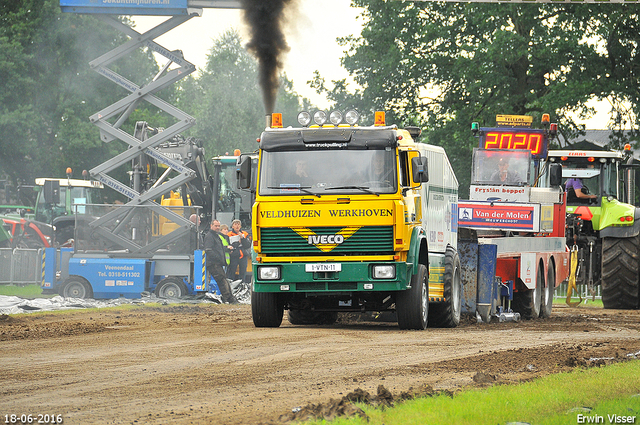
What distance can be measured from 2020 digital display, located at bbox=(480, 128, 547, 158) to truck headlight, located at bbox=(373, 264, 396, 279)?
8.79 metres

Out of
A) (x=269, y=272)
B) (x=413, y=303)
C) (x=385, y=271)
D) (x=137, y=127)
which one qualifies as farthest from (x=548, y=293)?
(x=137, y=127)

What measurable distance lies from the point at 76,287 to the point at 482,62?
18.0m

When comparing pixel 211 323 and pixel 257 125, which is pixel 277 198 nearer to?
pixel 211 323

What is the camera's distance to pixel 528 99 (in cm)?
3478

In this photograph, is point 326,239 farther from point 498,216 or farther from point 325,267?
point 498,216

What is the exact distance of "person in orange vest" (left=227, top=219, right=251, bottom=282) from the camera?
996 inches

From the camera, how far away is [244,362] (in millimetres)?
10055

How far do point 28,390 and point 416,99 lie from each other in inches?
1235

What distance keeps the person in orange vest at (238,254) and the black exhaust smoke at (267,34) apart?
16.3ft

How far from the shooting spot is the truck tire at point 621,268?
68.1 ft

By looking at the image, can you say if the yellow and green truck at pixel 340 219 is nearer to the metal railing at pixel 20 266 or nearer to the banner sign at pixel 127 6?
the banner sign at pixel 127 6

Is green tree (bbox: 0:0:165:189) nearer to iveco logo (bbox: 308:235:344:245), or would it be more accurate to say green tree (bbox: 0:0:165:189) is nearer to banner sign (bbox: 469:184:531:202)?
banner sign (bbox: 469:184:531:202)

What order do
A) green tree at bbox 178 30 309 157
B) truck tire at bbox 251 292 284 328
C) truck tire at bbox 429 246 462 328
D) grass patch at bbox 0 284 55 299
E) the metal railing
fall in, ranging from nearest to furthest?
truck tire at bbox 251 292 284 328 → truck tire at bbox 429 246 462 328 → grass patch at bbox 0 284 55 299 → the metal railing → green tree at bbox 178 30 309 157

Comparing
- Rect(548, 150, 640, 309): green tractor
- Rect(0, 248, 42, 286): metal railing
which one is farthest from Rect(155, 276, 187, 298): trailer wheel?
Rect(548, 150, 640, 309): green tractor
